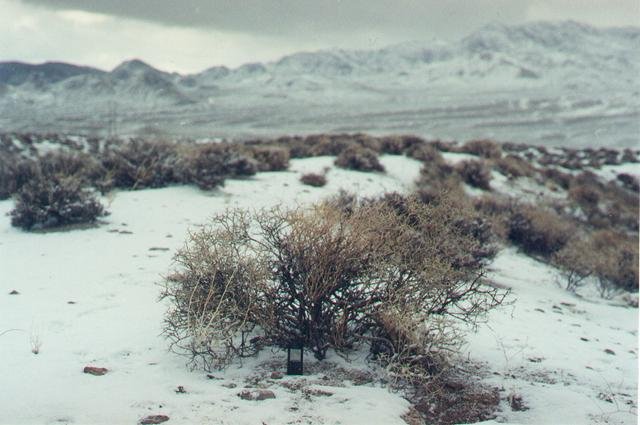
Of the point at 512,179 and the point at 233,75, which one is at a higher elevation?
the point at 233,75

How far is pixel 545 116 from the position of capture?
46125 mm

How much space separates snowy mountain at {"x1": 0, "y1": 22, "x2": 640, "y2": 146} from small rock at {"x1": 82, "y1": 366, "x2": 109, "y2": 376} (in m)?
10.5

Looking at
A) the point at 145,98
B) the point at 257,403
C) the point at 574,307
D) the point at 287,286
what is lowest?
the point at 574,307

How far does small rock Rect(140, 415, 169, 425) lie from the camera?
301cm

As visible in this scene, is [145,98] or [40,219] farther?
[145,98]

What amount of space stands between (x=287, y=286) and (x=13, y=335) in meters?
1.96

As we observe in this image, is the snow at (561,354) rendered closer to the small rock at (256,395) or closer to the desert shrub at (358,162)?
the small rock at (256,395)

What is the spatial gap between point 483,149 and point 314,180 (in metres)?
9.51

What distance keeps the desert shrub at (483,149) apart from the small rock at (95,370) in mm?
16172

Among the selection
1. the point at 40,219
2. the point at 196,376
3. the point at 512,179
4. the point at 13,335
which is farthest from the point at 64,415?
the point at 512,179

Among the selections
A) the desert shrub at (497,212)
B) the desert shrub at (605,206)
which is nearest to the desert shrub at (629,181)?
the desert shrub at (605,206)

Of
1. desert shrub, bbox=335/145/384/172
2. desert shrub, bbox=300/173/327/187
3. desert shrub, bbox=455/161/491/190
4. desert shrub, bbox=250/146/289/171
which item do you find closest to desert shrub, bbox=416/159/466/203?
desert shrub, bbox=455/161/491/190

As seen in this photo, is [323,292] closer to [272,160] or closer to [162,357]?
[162,357]

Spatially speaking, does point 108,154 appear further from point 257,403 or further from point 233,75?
point 233,75
